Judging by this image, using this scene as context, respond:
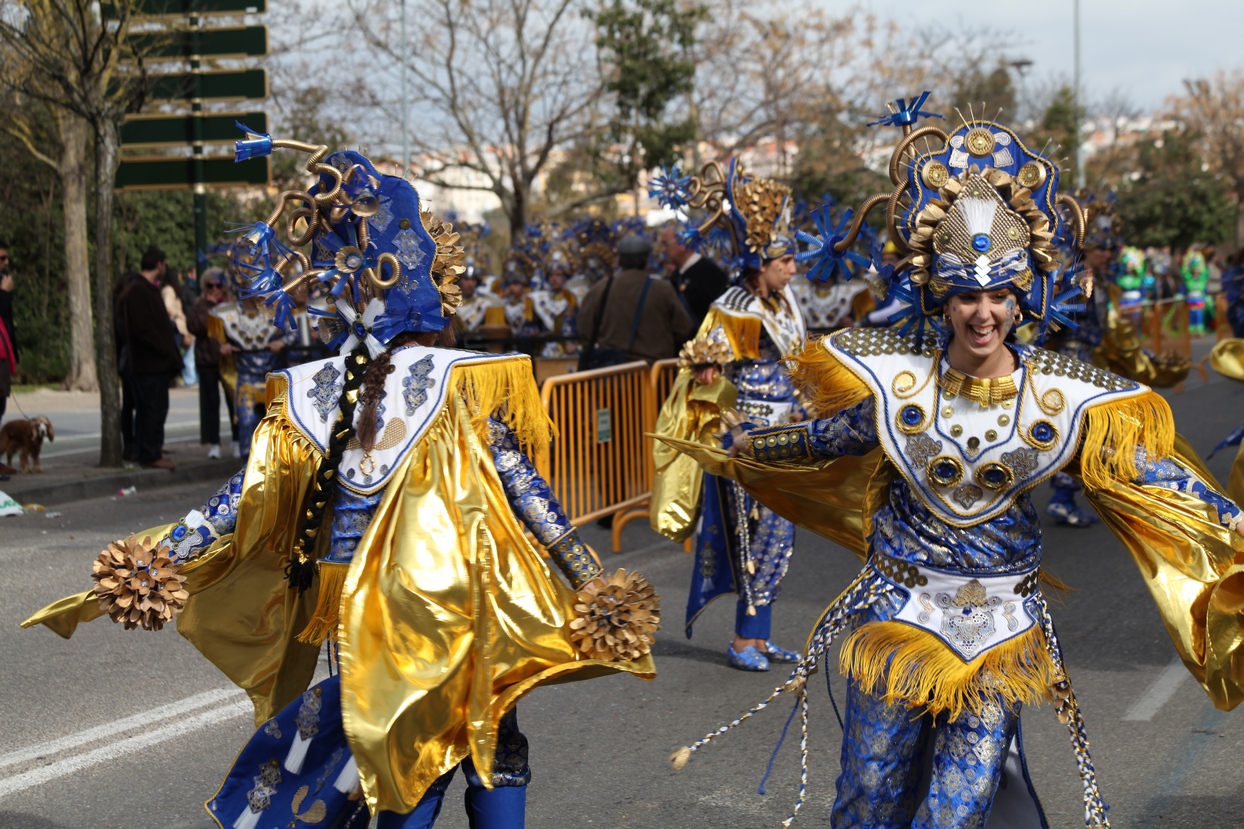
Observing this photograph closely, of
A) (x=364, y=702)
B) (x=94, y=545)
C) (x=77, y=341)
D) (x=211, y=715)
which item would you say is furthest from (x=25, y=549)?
(x=77, y=341)

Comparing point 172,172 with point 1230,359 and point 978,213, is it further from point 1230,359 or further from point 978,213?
point 978,213

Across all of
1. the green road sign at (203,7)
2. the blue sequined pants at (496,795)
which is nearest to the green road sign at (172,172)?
the green road sign at (203,7)

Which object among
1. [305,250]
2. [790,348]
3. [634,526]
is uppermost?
[305,250]

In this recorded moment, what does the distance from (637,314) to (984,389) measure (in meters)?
6.46

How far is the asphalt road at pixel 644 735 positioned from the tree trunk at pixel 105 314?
4.68 metres

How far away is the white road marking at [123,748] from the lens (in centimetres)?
469

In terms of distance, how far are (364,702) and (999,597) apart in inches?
58.5

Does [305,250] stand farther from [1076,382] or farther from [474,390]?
[1076,382]

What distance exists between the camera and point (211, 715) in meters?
5.41

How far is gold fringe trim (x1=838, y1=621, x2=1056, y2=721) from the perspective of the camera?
10.1 feet

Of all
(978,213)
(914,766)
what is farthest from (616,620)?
(978,213)

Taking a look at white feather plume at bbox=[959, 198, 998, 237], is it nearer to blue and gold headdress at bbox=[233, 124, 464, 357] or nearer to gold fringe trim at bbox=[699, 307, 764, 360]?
blue and gold headdress at bbox=[233, 124, 464, 357]

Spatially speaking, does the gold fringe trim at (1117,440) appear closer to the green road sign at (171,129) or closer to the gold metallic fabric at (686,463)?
the gold metallic fabric at (686,463)

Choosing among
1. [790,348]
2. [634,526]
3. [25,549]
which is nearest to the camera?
[790,348]
